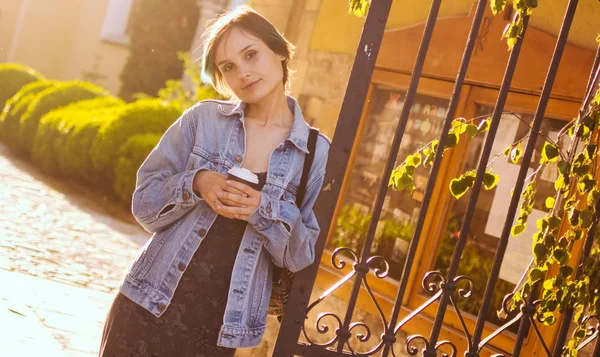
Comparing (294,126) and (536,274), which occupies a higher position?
(294,126)

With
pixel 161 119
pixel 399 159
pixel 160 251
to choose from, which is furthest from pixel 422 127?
pixel 161 119

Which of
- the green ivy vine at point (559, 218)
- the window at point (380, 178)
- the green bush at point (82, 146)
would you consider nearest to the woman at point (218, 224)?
the green ivy vine at point (559, 218)

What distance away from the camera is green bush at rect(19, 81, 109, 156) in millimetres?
12562

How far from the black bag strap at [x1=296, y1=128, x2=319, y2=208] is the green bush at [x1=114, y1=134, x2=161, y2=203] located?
7.75 metres

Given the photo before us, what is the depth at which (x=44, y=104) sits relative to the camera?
12602 millimetres

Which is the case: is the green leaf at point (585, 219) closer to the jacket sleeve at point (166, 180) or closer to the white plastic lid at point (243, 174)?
the white plastic lid at point (243, 174)

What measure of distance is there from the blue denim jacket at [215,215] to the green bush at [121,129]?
27.0ft

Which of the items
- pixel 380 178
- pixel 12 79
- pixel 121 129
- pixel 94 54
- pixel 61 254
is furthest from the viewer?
pixel 94 54

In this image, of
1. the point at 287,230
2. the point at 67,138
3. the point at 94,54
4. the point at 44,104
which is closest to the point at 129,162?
the point at 67,138

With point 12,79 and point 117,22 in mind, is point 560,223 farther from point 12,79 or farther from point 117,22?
point 117,22

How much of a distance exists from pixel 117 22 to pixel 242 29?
21.2 meters

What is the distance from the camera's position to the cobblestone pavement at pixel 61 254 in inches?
200

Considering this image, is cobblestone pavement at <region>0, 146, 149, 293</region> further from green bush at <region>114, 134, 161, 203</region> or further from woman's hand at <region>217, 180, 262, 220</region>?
woman's hand at <region>217, 180, 262, 220</region>

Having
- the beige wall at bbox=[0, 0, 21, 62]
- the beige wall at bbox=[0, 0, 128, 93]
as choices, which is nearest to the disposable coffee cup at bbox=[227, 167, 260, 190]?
the beige wall at bbox=[0, 0, 128, 93]
